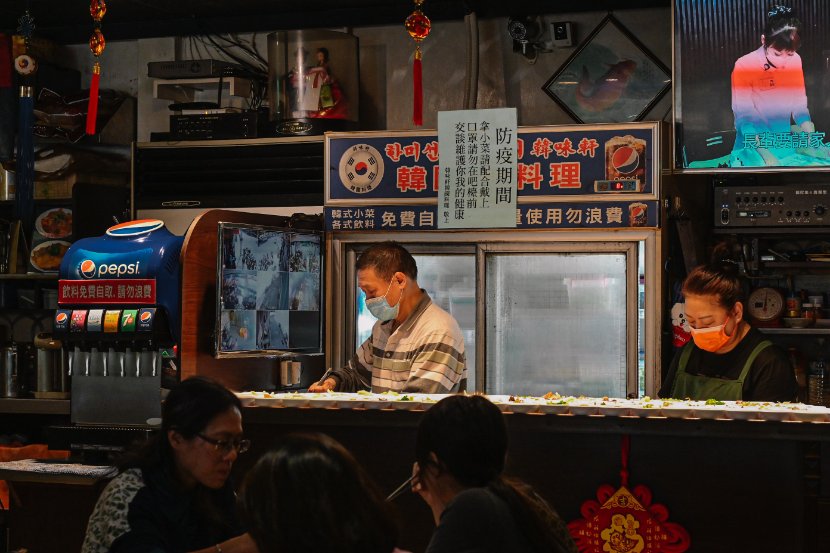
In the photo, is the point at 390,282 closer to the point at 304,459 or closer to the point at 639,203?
the point at 639,203

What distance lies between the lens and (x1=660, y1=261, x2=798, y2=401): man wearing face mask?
167 inches

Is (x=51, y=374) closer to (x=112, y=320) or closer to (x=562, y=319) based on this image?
(x=112, y=320)

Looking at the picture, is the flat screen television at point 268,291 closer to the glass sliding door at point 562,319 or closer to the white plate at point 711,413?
the glass sliding door at point 562,319

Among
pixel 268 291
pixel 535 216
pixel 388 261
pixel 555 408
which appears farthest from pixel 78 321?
pixel 535 216

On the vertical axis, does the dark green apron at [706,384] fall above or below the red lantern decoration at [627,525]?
above

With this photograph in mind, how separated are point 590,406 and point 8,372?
4265 millimetres

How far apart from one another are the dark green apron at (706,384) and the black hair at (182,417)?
2356 mm

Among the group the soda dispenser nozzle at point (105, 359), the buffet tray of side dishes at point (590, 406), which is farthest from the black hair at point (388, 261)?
the soda dispenser nozzle at point (105, 359)

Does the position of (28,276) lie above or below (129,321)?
above

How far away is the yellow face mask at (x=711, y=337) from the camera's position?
4363 mm

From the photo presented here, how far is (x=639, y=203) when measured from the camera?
5.70 metres

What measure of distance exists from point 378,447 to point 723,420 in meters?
1.35

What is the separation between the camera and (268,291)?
217 inches

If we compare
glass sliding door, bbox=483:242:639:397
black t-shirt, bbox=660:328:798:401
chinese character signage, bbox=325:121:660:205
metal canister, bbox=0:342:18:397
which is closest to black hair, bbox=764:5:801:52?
chinese character signage, bbox=325:121:660:205
